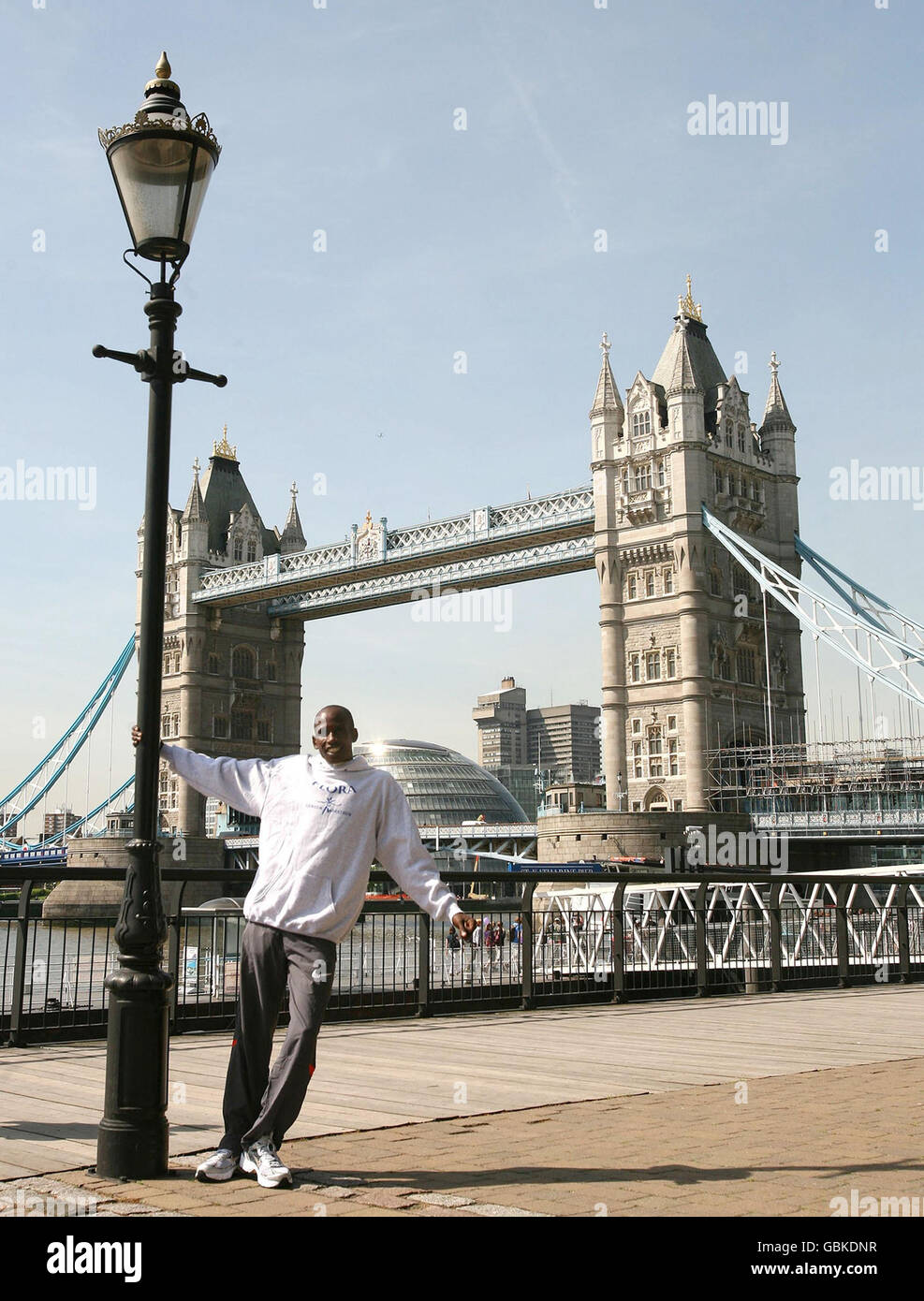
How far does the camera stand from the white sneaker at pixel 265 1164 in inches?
A: 146

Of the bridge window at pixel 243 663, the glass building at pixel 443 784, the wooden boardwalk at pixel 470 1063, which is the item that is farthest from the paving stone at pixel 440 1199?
the glass building at pixel 443 784

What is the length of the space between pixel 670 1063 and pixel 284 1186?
10.5ft

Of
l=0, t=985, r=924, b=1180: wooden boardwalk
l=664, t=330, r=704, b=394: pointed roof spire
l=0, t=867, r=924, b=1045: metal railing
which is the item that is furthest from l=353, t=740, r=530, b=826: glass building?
l=0, t=985, r=924, b=1180: wooden boardwalk

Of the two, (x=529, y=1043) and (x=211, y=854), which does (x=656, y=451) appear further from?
(x=529, y=1043)

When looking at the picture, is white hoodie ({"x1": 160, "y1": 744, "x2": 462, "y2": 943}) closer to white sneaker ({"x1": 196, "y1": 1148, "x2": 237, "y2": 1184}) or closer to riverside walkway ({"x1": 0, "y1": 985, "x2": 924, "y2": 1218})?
white sneaker ({"x1": 196, "y1": 1148, "x2": 237, "y2": 1184})

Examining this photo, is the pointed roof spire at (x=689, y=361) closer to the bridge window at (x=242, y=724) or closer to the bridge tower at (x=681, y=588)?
the bridge tower at (x=681, y=588)

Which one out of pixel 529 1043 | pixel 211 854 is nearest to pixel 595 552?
pixel 211 854

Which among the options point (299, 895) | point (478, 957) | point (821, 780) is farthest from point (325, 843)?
point (821, 780)

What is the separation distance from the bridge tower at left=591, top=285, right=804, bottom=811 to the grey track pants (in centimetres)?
4207

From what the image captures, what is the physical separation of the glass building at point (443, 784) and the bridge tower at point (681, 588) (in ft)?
112

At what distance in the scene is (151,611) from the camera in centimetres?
420

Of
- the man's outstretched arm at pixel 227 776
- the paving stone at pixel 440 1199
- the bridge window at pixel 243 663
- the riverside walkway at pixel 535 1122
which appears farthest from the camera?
the bridge window at pixel 243 663

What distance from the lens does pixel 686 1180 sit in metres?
3.78

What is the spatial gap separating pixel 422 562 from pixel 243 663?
16892 millimetres
